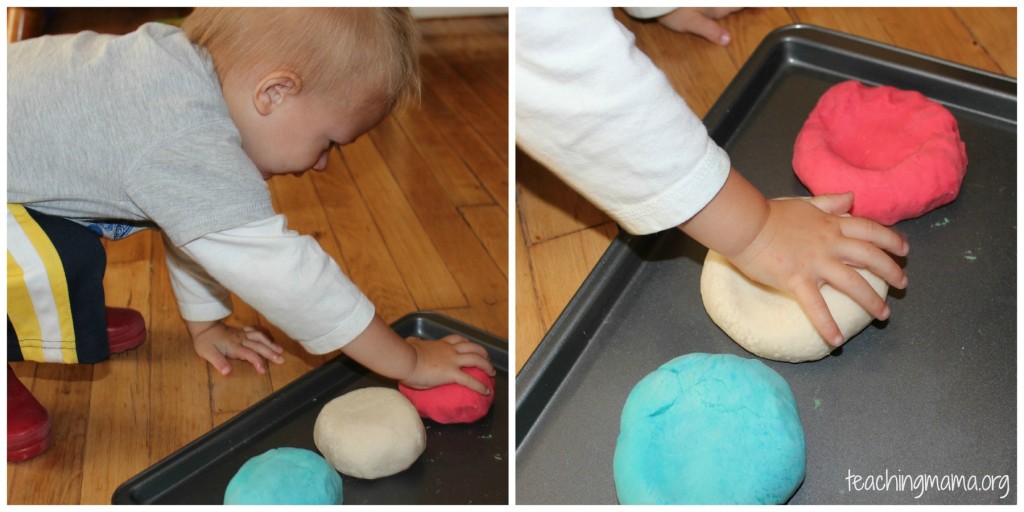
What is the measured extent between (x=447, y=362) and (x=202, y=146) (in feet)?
Answer: 1.07

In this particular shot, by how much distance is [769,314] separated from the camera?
2.65 feet

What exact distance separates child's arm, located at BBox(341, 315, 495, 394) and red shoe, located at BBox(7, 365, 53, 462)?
319 mm

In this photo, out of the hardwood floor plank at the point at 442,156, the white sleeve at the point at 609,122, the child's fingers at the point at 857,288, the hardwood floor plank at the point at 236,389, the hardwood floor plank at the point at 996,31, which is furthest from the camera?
the hardwood floor plank at the point at 442,156

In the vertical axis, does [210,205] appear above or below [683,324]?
above

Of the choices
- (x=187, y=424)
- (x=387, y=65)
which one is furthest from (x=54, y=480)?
(x=387, y=65)

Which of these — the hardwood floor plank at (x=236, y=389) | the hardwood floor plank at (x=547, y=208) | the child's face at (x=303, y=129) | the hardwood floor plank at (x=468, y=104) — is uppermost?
the child's face at (x=303, y=129)

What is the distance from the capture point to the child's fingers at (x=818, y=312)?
0.77m

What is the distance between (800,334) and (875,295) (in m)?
0.07

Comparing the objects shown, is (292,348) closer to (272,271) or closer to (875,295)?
(272,271)

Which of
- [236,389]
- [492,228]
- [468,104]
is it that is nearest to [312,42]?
[236,389]

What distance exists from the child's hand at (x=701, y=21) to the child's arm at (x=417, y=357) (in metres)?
0.49

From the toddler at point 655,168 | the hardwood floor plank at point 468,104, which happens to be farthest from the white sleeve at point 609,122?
the hardwood floor plank at point 468,104

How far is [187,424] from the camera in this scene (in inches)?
38.8

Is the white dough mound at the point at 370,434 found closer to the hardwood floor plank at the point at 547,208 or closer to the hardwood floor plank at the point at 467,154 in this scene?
the hardwood floor plank at the point at 547,208
